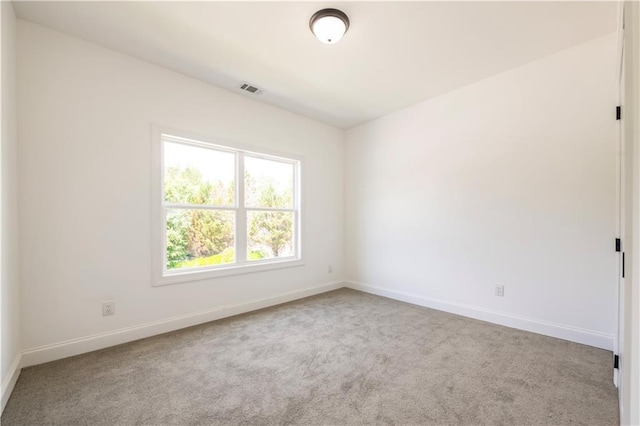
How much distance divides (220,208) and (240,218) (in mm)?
301

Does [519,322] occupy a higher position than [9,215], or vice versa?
[9,215]

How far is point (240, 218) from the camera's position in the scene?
3.54 metres

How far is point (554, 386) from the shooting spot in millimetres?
1892

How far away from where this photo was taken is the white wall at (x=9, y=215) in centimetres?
182

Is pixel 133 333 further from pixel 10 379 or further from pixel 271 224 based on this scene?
pixel 271 224

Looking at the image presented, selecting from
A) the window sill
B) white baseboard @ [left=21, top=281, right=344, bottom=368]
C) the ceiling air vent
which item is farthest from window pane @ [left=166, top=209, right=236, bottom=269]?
the ceiling air vent

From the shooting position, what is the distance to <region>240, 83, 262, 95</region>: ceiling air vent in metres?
3.26

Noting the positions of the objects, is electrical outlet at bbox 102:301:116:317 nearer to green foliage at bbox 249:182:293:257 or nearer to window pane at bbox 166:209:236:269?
window pane at bbox 166:209:236:269

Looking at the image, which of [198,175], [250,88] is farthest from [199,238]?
[250,88]

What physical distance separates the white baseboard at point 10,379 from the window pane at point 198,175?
1.68 meters

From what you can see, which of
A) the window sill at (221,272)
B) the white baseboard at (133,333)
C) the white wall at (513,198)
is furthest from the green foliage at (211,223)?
the white wall at (513,198)

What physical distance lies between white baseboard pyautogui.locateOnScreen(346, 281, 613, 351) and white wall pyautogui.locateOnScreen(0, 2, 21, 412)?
388 cm

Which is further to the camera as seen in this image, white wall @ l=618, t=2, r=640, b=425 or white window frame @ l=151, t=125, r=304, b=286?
white window frame @ l=151, t=125, r=304, b=286

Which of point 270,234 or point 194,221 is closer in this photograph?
point 194,221
